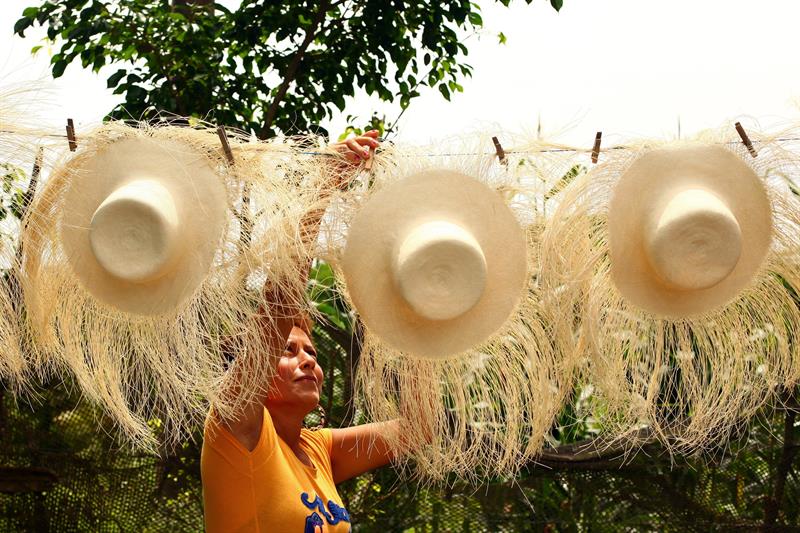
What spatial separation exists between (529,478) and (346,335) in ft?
2.63

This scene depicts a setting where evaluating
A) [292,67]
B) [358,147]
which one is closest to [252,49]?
[292,67]

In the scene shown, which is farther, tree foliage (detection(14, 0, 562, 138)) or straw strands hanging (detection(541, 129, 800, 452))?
tree foliage (detection(14, 0, 562, 138))

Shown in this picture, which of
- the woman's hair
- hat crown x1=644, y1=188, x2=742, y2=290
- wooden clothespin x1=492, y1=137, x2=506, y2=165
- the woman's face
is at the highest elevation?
wooden clothespin x1=492, y1=137, x2=506, y2=165

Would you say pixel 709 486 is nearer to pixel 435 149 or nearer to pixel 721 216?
pixel 721 216

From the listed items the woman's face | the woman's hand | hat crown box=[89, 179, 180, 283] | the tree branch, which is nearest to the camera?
hat crown box=[89, 179, 180, 283]

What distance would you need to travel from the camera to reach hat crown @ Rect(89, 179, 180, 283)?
2.18 metres

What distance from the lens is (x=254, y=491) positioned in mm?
2340

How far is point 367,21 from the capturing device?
164 inches

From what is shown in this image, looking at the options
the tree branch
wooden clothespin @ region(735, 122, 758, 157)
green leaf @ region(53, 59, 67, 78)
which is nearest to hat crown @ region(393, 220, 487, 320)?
wooden clothespin @ region(735, 122, 758, 157)

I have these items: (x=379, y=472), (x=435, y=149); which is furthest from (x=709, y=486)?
(x=435, y=149)

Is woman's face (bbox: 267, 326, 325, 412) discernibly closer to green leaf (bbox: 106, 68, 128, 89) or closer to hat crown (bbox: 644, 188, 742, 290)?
hat crown (bbox: 644, 188, 742, 290)

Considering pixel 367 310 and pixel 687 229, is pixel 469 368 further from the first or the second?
pixel 687 229

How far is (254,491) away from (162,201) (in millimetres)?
683

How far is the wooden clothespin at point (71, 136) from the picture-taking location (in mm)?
2314
